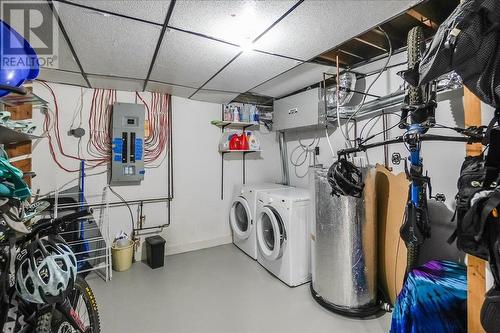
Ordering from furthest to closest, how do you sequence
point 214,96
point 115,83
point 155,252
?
1. point 214,96
2. point 155,252
3. point 115,83

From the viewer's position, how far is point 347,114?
268 cm

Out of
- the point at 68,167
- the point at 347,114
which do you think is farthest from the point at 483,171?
the point at 68,167

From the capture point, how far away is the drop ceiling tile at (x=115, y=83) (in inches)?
102

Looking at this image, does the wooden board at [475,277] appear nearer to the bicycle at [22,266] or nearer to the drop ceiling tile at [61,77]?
the bicycle at [22,266]

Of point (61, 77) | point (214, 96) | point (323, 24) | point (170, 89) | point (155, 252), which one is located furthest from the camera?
point (214, 96)

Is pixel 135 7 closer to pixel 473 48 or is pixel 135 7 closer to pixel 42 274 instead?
pixel 42 274

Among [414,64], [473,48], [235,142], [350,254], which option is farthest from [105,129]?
[473,48]

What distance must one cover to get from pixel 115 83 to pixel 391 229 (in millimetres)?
3368

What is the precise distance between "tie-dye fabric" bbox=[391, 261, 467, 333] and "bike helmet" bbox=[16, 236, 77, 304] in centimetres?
194

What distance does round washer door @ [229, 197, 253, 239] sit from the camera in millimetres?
3174

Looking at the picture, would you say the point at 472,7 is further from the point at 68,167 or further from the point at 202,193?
the point at 68,167

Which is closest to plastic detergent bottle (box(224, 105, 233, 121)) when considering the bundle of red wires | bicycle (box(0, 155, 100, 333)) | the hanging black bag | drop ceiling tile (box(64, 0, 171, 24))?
the bundle of red wires

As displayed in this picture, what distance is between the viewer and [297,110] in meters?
3.19

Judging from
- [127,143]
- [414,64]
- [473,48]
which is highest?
[414,64]
